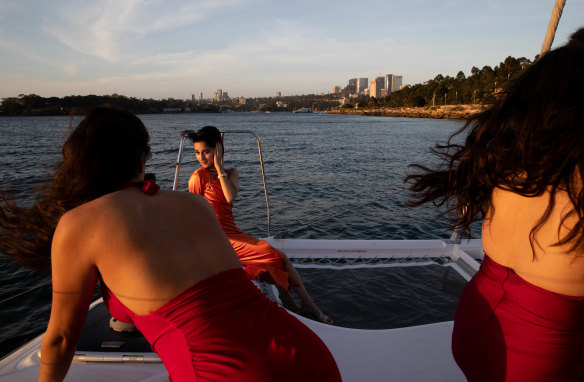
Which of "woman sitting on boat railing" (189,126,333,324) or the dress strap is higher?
the dress strap

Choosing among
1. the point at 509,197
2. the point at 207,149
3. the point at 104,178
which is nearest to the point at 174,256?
the point at 104,178

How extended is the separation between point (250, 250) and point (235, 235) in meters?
0.24

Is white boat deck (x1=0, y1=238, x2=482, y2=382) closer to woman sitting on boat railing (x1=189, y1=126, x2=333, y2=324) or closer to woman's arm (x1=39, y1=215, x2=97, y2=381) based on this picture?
woman sitting on boat railing (x1=189, y1=126, x2=333, y2=324)

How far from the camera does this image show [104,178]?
1.11m

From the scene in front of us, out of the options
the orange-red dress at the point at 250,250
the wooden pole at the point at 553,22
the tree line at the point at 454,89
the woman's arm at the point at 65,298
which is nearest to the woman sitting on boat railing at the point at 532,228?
the woman's arm at the point at 65,298

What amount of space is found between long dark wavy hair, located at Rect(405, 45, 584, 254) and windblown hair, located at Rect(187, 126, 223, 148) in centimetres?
240

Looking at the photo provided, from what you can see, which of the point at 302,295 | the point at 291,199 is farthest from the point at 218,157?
the point at 291,199

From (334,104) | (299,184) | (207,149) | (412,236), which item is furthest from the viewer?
(334,104)

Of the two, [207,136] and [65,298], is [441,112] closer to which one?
[207,136]

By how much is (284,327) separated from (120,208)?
1.93 feet

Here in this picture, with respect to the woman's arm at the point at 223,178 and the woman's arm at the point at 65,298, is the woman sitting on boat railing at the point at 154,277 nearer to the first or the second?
the woman's arm at the point at 65,298

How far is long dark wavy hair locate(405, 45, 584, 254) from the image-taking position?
936 mm

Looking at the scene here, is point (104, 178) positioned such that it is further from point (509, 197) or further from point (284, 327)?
point (509, 197)

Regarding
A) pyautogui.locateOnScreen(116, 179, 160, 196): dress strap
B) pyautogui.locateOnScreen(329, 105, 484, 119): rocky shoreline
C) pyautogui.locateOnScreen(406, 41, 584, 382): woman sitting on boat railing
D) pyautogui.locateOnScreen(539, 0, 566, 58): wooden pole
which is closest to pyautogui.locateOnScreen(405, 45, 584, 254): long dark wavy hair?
pyautogui.locateOnScreen(406, 41, 584, 382): woman sitting on boat railing
